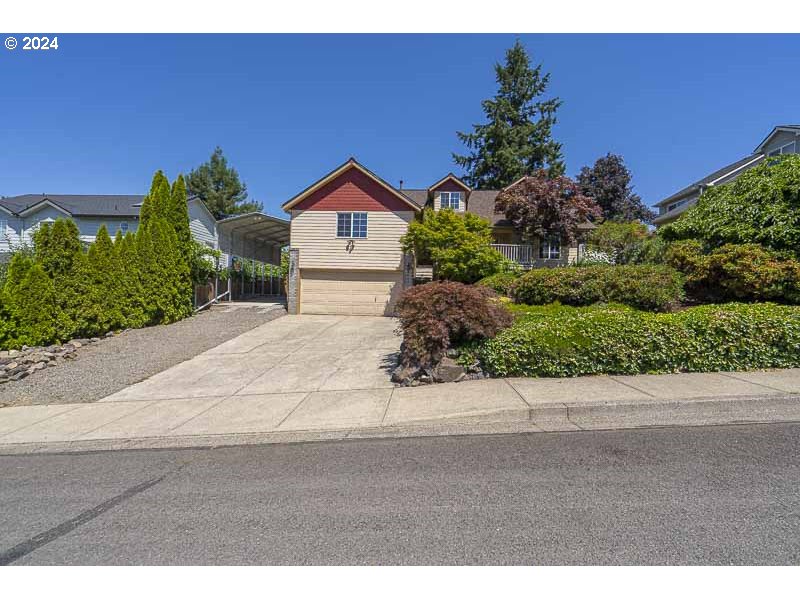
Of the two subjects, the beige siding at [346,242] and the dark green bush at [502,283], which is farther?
the beige siding at [346,242]

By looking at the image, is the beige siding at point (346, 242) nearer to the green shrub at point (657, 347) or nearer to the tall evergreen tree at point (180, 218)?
the tall evergreen tree at point (180, 218)

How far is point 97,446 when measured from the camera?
16.5ft

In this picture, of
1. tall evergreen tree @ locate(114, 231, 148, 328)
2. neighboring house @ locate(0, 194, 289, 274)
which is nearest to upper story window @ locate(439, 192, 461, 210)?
neighboring house @ locate(0, 194, 289, 274)

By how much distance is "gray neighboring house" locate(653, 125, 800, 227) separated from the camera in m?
20.1

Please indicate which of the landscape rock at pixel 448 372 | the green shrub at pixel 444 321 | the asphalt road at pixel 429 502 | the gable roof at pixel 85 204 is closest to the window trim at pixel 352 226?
the green shrub at pixel 444 321

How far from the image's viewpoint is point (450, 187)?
69.3 feet

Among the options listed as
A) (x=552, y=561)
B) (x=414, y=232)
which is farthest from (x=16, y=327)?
(x=552, y=561)

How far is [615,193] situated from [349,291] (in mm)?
35337

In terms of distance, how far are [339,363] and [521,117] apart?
120 ft

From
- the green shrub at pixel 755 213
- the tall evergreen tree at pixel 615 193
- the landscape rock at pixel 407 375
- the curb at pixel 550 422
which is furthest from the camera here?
the tall evergreen tree at pixel 615 193

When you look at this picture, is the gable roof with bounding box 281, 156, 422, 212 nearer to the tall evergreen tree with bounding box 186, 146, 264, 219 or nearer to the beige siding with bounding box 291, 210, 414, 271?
the beige siding with bounding box 291, 210, 414, 271

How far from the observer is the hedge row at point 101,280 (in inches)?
400

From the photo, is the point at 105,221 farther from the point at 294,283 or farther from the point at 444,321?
the point at 444,321

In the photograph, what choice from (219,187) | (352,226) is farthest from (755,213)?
(219,187)
